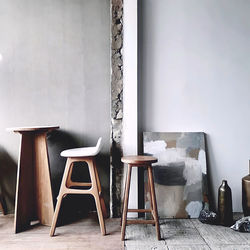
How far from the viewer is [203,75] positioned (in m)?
3.47

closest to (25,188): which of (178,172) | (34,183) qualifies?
(34,183)

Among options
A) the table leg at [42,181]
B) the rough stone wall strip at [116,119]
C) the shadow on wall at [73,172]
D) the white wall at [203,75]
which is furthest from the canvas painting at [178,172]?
the table leg at [42,181]

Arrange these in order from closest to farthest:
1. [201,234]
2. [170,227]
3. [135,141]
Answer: [201,234]
[170,227]
[135,141]

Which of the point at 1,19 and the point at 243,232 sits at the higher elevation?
the point at 1,19

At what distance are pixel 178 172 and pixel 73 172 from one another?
120cm

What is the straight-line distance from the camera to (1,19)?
351cm

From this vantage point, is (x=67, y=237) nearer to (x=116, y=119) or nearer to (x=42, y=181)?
(x=42, y=181)

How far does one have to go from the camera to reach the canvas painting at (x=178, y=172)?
3.34 metres

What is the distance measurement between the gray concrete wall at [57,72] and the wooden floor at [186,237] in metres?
0.78

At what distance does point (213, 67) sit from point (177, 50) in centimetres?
45

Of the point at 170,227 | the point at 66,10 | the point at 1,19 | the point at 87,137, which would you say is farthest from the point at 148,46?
the point at 170,227

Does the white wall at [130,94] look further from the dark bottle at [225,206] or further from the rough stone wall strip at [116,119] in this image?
the dark bottle at [225,206]

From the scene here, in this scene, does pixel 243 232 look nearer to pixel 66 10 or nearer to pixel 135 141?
pixel 135 141

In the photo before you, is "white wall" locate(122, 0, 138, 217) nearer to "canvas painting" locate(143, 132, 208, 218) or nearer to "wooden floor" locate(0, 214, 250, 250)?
"canvas painting" locate(143, 132, 208, 218)
